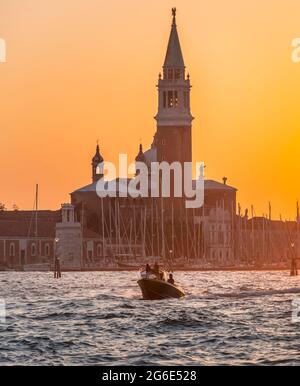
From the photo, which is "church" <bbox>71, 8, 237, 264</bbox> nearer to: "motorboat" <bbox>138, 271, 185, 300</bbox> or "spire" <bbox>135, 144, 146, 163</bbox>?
"spire" <bbox>135, 144, 146, 163</bbox>

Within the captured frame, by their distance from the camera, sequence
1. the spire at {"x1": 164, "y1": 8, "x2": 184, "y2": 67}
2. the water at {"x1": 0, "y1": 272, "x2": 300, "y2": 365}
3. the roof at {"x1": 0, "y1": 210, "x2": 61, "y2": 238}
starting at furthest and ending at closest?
the spire at {"x1": 164, "y1": 8, "x2": 184, "y2": 67} → the roof at {"x1": 0, "y1": 210, "x2": 61, "y2": 238} → the water at {"x1": 0, "y1": 272, "x2": 300, "y2": 365}

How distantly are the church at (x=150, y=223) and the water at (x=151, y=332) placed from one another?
66.6m

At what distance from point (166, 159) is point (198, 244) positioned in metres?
12.3

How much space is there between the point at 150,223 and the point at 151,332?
89.1 metres

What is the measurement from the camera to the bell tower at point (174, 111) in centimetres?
12581

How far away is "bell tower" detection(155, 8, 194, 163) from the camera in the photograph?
126 metres

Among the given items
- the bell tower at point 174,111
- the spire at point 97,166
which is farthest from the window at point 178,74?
the spire at point 97,166

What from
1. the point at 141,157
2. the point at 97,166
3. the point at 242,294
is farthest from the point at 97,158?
the point at 242,294

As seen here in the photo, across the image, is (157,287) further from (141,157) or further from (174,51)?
(141,157)

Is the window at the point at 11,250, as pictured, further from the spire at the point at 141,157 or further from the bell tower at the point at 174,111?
the spire at the point at 141,157

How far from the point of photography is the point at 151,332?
2944cm

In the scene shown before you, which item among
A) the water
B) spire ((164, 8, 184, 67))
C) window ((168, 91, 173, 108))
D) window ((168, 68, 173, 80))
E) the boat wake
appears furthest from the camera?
window ((168, 91, 173, 108))

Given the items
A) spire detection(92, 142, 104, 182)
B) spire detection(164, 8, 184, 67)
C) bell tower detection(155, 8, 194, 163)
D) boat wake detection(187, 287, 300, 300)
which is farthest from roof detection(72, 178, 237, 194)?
boat wake detection(187, 287, 300, 300)
